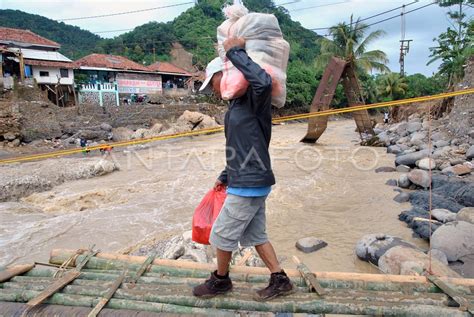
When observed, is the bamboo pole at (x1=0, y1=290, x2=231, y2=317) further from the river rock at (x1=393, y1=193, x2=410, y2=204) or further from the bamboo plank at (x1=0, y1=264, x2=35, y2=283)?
the river rock at (x1=393, y1=193, x2=410, y2=204)

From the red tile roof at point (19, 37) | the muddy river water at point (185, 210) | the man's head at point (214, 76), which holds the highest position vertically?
→ the red tile roof at point (19, 37)

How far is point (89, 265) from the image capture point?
2.36 metres

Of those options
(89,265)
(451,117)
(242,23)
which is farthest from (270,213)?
(451,117)

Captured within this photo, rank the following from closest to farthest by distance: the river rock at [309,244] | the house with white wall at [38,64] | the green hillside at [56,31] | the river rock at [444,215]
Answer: the river rock at [309,244] → the river rock at [444,215] → the house with white wall at [38,64] → the green hillside at [56,31]

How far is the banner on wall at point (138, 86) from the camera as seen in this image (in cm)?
2548

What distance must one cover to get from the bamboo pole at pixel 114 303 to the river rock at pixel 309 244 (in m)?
2.93

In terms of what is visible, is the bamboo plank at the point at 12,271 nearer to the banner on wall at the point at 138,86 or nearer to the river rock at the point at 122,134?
the river rock at the point at 122,134

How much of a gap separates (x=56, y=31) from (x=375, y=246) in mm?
45708

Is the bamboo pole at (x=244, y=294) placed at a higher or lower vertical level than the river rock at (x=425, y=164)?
higher

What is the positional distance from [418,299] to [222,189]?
119 cm

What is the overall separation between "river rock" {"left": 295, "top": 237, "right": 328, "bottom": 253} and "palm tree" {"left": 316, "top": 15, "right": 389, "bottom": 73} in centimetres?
2129

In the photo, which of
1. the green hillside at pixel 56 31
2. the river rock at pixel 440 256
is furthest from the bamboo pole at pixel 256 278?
the green hillside at pixel 56 31

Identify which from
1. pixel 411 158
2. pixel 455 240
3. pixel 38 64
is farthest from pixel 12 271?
pixel 38 64

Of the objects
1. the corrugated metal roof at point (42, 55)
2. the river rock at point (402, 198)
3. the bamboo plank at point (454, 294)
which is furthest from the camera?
the corrugated metal roof at point (42, 55)
